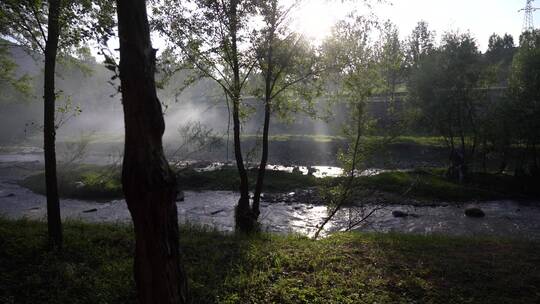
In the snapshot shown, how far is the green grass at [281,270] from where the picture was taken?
8.92 meters

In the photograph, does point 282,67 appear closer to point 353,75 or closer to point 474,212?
point 353,75

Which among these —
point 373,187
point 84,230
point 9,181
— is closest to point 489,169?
point 373,187

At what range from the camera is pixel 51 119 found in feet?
36.9

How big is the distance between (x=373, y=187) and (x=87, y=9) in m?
28.5

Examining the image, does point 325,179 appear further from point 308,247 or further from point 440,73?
point 308,247

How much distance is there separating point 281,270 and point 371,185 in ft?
86.8

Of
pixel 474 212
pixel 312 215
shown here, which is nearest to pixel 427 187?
pixel 474 212

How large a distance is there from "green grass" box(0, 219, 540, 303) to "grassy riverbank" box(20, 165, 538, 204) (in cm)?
1704

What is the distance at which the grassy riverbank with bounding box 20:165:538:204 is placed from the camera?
108 feet

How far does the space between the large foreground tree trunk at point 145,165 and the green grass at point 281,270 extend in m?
3.08

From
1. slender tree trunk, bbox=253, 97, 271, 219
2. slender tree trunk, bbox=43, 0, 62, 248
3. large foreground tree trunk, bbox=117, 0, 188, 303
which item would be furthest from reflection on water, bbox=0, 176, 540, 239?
large foreground tree trunk, bbox=117, 0, 188, 303

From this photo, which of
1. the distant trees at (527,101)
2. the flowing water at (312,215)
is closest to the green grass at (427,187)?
the flowing water at (312,215)

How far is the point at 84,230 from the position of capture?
14.7 metres

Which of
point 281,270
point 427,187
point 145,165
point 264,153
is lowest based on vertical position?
point 427,187
